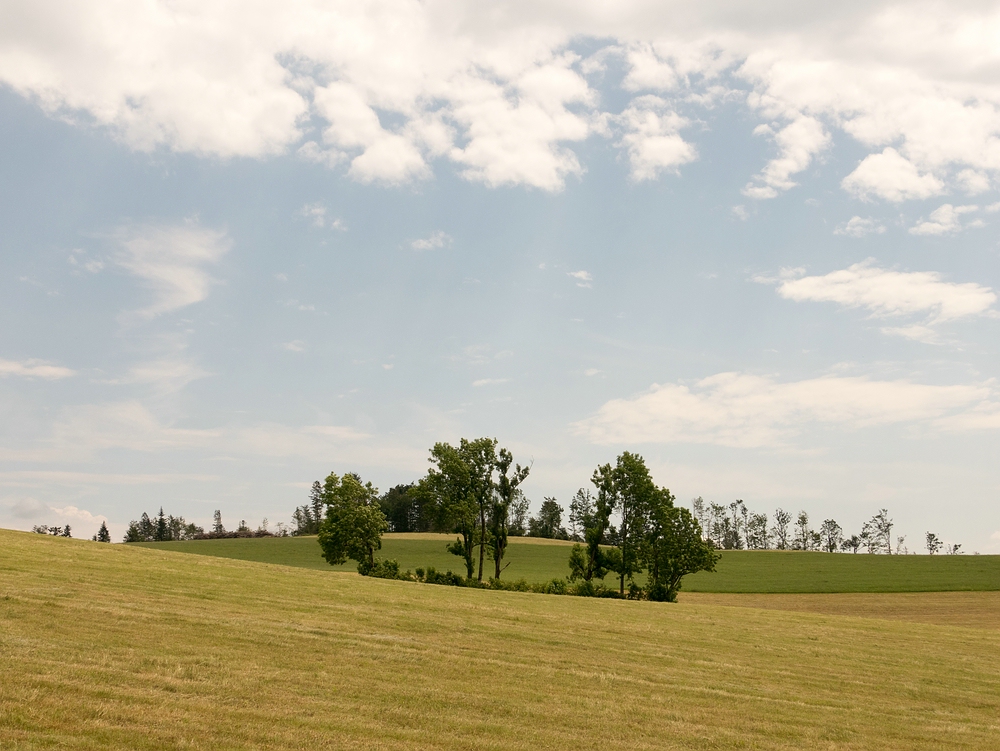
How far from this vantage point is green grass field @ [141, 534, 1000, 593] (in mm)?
94750

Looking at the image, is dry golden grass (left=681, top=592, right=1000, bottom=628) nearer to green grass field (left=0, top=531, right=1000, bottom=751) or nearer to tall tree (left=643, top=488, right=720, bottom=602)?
→ tall tree (left=643, top=488, right=720, bottom=602)

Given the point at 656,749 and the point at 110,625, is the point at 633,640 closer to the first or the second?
the point at 656,749

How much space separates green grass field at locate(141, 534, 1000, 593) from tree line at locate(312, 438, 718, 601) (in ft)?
79.5

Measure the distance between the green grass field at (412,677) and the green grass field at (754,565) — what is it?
66.4 metres

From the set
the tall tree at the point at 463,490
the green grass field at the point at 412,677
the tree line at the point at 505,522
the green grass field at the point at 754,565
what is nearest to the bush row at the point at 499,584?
the tree line at the point at 505,522

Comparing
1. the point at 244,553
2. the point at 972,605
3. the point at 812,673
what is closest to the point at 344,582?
the point at 812,673

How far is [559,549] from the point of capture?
146m

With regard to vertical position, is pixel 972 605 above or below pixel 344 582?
below

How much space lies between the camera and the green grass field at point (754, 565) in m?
94.8

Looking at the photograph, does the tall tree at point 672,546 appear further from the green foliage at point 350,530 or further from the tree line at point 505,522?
the green foliage at point 350,530

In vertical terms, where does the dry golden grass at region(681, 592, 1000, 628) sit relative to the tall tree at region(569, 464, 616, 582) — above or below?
below

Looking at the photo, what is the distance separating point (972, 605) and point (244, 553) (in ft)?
368

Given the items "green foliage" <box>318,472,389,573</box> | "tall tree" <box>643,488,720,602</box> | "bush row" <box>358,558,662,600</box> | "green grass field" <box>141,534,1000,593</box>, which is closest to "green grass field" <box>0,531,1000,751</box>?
"bush row" <box>358,558,662,600</box>

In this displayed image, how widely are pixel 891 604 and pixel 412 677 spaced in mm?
74003
